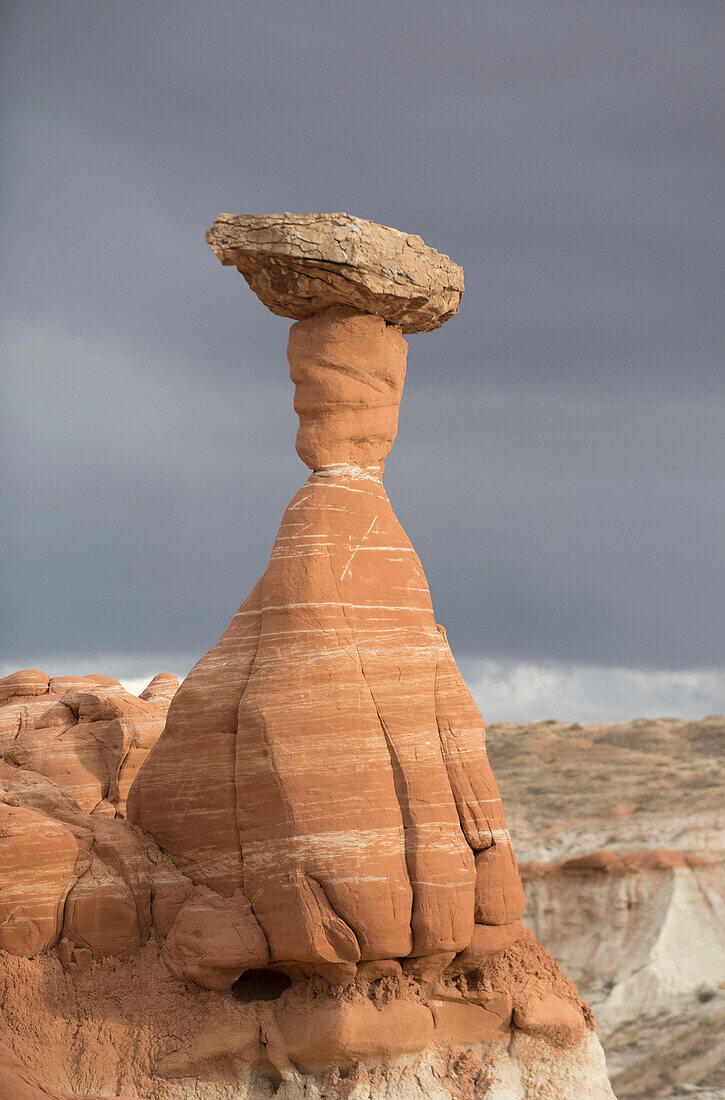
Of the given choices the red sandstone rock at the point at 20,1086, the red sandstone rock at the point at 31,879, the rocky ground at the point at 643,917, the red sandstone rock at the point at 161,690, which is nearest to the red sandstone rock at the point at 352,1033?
the red sandstone rock at the point at 20,1086

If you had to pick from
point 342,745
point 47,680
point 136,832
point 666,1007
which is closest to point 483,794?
point 342,745

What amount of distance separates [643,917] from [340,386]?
27784 millimetres

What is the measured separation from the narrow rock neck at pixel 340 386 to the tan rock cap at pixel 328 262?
0.32 meters

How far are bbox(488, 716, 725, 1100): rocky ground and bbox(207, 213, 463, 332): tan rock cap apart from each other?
2254 cm

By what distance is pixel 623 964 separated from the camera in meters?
40.5

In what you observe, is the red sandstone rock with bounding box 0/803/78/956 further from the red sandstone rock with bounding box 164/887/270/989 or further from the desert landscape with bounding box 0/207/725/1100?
the red sandstone rock with bounding box 164/887/270/989

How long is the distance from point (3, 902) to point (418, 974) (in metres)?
5.72

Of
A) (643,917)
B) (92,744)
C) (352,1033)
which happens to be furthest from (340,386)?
(643,917)

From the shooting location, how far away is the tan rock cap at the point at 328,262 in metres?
19.1

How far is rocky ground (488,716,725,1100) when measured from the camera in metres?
36.0

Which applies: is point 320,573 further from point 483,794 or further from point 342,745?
point 483,794

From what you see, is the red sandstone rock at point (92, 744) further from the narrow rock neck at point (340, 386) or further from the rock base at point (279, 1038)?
the narrow rock neck at point (340, 386)

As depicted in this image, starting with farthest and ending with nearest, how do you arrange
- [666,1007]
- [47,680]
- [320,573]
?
[666,1007] < [47,680] < [320,573]

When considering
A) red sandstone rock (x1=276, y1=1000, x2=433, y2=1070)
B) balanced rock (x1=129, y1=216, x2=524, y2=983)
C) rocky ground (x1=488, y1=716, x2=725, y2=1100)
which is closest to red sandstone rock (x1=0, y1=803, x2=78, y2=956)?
balanced rock (x1=129, y1=216, x2=524, y2=983)
